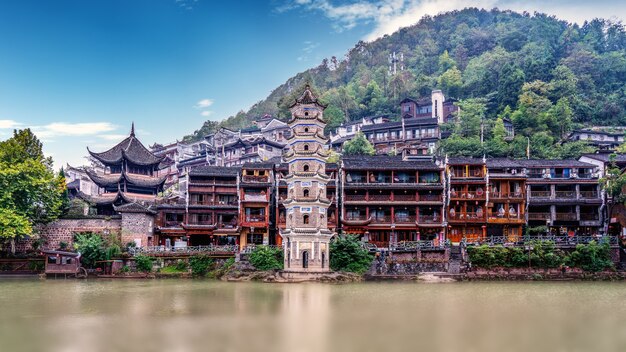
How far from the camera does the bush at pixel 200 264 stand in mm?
44125

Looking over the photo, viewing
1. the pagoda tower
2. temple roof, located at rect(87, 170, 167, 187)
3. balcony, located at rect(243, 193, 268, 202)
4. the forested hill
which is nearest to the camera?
the pagoda tower

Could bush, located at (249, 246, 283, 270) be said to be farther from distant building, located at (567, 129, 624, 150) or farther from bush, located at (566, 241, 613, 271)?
distant building, located at (567, 129, 624, 150)

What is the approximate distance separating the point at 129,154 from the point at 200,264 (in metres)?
21.1

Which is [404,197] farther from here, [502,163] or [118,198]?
[118,198]

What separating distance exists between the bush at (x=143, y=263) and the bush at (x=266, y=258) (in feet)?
27.4

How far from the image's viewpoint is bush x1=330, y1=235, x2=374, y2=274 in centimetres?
4203

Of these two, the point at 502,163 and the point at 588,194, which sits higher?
the point at 502,163

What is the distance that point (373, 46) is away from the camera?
139500mm

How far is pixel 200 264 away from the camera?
44.2 meters

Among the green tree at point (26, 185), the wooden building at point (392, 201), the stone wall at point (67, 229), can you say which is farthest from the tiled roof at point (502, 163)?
the green tree at point (26, 185)

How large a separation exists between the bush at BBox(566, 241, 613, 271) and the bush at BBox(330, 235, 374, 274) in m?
15.3

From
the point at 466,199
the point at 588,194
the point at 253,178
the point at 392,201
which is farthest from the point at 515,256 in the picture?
the point at 253,178

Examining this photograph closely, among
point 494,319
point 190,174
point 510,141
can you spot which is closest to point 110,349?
point 494,319

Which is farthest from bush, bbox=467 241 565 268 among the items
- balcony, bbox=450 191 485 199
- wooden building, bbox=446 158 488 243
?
balcony, bbox=450 191 485 199
